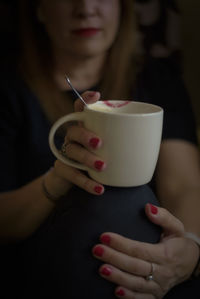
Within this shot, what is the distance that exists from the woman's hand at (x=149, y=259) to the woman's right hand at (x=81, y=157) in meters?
0.07

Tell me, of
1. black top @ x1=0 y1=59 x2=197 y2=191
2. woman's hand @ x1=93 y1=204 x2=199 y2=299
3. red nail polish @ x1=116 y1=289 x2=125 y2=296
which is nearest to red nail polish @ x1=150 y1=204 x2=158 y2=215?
woman's hand @ x1=93 y1=204 x2=199 y2=299

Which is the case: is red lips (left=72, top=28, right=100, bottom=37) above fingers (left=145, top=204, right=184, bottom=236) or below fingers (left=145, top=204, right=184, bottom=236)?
above

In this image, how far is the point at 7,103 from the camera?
791mm

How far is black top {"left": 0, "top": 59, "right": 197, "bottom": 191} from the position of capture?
2.43 ft

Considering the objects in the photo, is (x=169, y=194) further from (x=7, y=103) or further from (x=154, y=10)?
(x=154, y=10)

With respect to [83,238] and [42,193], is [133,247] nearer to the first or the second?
[83,238]

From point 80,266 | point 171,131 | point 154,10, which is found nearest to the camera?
point 80,266

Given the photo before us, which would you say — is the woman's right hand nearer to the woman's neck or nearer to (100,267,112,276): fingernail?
(100,267,112,276): fingernail

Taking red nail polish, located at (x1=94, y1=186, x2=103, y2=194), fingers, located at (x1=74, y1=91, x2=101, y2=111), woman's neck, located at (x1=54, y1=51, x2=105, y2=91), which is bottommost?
red nail polish, located at (x1=94, y1=186, x2=103, y2=194)

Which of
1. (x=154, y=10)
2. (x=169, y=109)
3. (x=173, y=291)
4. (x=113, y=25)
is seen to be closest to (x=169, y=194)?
(x=173, y=291)

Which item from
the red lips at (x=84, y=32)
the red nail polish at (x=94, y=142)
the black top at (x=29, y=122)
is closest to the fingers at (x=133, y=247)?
the red nail polish at (x=94, y=142)

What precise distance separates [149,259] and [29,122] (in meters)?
0.46

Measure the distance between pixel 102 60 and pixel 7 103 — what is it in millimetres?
252

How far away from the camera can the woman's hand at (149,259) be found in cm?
41
